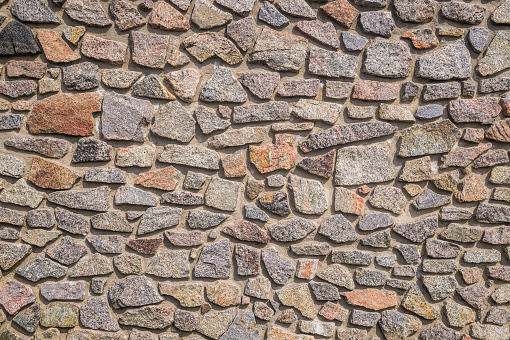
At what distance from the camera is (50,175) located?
6.25 ft

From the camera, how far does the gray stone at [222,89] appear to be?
6.50 ft

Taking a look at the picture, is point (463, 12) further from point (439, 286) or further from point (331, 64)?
point (439, 286)

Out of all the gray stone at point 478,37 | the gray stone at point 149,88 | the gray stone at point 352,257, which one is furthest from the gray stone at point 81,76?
the gray stone at point 478,37

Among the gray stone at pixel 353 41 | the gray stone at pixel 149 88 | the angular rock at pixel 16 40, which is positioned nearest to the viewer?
the angular rock at pixel 16 40

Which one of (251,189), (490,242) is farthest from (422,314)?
(251,189)

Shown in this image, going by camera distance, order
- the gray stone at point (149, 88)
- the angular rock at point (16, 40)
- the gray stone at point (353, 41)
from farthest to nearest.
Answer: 1. the gray stone at point (353, 41)
2. the gray stone at point (149, 88)
3. the angular rock at point (16, 40)

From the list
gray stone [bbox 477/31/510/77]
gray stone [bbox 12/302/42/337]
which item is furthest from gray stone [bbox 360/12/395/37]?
gray stone [bbox 12/302/42/337]

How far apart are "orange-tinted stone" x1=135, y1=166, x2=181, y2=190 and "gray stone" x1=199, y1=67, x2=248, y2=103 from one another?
48 centimetres

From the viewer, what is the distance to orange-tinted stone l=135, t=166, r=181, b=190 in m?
1.96

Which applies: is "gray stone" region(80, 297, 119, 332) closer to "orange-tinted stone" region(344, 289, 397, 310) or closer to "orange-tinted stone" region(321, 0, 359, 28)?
"orange-tinted stone" region(344, 289, 397, 310)

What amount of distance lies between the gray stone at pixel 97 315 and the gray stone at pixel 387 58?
212 centimetres

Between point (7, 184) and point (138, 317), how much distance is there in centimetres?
107

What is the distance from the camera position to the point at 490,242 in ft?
7.16

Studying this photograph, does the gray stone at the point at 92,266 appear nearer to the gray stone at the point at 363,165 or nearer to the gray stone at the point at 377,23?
the gray stone at the point at 363,165
